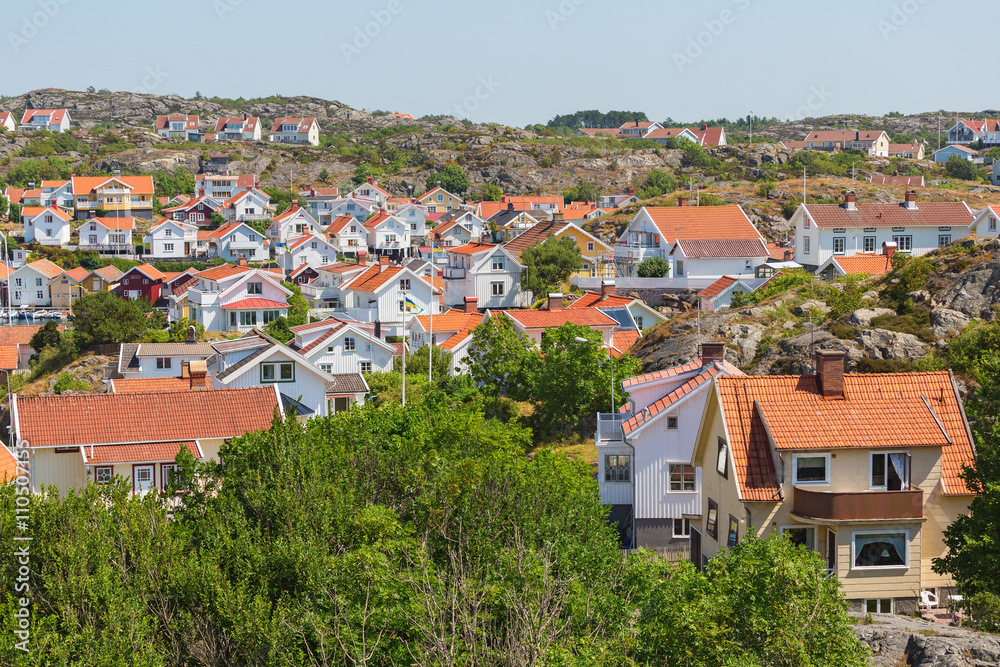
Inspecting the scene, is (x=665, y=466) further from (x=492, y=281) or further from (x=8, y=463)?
(x=492, y=281)

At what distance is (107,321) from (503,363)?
107ft

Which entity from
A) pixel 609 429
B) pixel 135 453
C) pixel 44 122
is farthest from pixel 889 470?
pixel 44 122

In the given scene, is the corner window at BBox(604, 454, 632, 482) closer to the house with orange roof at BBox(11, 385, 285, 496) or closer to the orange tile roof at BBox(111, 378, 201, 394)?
the house with orange roof at BBox(11, 385, 285, 496)

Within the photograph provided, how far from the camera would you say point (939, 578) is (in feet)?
61.5

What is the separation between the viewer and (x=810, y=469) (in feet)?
61.2

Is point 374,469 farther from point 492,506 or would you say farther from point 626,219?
point 626,219

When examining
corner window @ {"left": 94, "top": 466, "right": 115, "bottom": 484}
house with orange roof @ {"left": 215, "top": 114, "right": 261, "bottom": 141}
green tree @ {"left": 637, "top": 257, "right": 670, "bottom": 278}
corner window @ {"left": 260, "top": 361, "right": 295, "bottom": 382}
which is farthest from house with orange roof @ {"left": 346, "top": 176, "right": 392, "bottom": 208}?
corner window @ {"left": 94, "top": 466, "right": 115, "bottom": 484}

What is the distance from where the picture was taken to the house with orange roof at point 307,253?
284ft

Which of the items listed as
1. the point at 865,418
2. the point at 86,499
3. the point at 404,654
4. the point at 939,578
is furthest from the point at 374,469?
the point at 939,578

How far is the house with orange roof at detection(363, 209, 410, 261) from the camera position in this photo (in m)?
94.5

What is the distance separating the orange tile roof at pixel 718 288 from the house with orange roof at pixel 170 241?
6097 centimetres

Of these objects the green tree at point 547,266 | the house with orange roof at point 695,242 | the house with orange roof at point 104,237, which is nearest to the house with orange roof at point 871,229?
the house with orange roof at point 695,242

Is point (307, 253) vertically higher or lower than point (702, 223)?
higher

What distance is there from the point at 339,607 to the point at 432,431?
30.9ft
